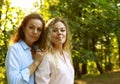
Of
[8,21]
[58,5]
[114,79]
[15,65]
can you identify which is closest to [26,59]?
[15,65]

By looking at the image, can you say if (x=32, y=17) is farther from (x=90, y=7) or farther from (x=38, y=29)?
(x=90, y=7)

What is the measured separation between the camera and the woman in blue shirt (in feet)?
7.94

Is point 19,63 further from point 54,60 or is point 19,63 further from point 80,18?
point 80,18

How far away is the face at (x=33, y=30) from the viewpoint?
2.59 m

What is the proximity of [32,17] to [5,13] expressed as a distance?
4.40 metres

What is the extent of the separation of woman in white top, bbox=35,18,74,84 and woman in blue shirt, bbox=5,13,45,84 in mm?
71

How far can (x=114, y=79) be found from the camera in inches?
521

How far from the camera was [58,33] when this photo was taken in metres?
2.71

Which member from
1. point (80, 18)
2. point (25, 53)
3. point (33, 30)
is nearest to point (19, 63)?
point (25, 53)

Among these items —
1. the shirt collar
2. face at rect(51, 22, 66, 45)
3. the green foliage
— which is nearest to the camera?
the shirt collar

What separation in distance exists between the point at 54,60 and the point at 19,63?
0.36 m

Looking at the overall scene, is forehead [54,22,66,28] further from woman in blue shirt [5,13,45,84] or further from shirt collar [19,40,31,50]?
shirt collar [19,40,31,50]

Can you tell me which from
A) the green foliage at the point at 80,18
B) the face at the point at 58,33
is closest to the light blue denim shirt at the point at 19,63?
the face at the point at 58,33

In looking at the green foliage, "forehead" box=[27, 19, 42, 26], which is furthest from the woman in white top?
the green foliage
